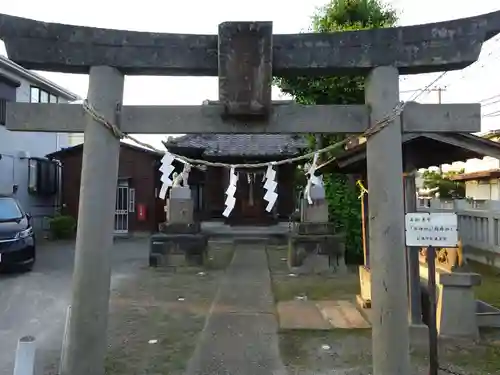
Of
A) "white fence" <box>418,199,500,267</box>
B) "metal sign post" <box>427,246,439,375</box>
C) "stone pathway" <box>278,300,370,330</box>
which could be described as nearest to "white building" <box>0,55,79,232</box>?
"stone pathway" <box>278,300,370,330</box>

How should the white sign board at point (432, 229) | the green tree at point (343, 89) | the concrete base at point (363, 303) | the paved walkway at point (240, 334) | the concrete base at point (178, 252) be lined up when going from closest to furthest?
the white sign board at point (432, 229), the paved walkway at point (240, 334), the concrete base at point (363, 303), the concrete base at point (178, 252), the green tree at point (343, 89)

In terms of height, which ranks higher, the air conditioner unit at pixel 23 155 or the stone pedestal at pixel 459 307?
the air conditioner unit at pixel 23 155

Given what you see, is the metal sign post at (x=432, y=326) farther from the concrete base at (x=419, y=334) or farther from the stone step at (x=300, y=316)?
the stone step at (x=300, y=316)

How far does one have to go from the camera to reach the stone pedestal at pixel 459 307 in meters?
6.60

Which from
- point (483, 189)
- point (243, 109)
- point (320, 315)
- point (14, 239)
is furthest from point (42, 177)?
point (483, 189)

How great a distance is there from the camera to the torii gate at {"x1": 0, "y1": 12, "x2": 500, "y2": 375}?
430 centimetres

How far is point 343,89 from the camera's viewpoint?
50.0 ft

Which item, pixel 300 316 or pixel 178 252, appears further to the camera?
pixel 178 252

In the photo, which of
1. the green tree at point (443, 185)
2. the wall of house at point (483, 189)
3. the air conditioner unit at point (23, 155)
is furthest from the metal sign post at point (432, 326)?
the green tree at point (443, 185)

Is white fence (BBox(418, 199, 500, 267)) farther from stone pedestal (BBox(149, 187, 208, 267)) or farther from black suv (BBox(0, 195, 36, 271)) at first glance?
black suv (BBox(0, 195, 36, 271))

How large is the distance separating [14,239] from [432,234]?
9898mm

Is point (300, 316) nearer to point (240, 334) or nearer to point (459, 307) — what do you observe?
point (240, 334)

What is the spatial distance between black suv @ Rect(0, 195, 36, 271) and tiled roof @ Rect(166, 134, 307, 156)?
1004 centimetres

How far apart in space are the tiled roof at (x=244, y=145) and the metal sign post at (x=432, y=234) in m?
16.3
